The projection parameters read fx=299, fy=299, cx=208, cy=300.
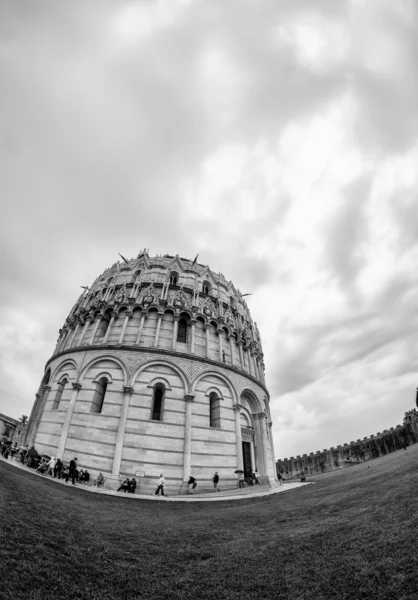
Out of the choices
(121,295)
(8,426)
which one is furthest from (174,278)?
(8,426)

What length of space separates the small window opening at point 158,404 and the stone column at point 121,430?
2058 millimetres

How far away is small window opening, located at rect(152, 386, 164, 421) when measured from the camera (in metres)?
22.2

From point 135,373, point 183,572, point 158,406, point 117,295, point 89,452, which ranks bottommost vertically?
point 183,572

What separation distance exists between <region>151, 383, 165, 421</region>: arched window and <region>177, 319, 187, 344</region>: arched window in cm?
473

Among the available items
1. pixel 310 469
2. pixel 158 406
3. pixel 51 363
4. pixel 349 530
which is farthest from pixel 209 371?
pixel 310 469

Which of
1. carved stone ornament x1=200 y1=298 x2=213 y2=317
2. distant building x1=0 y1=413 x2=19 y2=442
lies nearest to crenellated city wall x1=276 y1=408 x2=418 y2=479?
carved stone ornament x1=200 y1=298 x2=213 y2=317

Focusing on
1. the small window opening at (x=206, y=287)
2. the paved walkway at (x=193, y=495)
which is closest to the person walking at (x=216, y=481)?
the paved walkway at (x=193, y=495)

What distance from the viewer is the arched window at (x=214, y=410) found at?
2334 cm

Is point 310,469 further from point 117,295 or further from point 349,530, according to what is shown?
point 349,530

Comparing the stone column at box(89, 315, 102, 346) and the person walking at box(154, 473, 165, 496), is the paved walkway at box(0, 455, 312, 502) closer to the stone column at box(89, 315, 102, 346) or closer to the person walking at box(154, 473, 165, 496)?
the person walking at box(154, 473, 165, 496)

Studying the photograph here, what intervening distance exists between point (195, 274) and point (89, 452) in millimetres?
18817

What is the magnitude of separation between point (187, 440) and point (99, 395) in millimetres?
7488

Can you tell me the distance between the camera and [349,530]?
6.51 metres

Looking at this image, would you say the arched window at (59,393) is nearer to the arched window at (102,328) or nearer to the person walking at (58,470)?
the arched window at (102,328)
